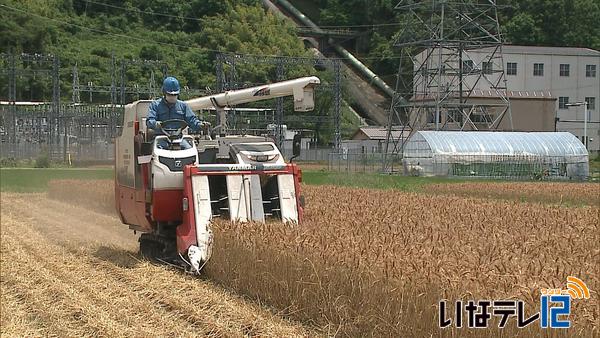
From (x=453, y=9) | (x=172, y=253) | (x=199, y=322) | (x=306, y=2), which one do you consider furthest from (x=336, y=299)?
(x=306, y=2)

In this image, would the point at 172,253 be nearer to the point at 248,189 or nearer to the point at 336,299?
the point at 248,189

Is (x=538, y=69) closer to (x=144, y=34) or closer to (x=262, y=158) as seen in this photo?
(x=144, y=34)

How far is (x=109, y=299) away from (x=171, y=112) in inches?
131

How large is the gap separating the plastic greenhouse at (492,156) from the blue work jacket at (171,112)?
35.7 metres

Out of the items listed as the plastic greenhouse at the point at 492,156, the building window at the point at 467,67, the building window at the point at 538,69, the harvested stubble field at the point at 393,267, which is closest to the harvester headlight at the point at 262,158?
the harvested stubble field at the point at 393,267

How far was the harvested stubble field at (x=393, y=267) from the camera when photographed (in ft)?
20.8

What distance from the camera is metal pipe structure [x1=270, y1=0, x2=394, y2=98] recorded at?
8612 cm

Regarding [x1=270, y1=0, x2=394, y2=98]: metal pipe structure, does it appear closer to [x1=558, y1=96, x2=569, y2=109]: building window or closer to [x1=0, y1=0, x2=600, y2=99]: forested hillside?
[x1=0, y1=0, x2=600, y2=99]: forested hillside

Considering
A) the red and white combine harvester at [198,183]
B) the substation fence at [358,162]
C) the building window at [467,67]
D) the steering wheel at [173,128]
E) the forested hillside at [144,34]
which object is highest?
the forested hillside at [144,34]

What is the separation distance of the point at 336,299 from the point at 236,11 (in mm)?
66711

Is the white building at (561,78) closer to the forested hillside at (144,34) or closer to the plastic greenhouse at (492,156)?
the forested hillside at (144,34)

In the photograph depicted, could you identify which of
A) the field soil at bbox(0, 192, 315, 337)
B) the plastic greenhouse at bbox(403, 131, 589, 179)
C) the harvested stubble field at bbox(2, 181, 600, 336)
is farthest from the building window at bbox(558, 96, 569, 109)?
the field soil at bbox(0, 192, 315, 337)

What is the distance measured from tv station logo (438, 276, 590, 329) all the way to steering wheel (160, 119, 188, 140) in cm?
596

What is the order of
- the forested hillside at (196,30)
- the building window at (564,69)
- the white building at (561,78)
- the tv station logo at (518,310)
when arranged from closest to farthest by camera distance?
1. the tv station logo at (518,310)
2. the forested hillside at (196,30)
3. the white building at (561,78)
4. the building window at (564,69)
